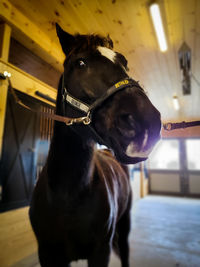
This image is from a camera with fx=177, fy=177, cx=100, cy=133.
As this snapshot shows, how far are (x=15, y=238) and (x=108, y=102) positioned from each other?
177 cm

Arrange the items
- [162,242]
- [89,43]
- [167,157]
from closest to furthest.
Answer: [89,43]
[162,242]
[167,157]

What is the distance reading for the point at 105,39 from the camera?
0.93 meters

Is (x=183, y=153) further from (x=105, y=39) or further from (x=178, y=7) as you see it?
(x=105, y=39)

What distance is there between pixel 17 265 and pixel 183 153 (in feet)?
28.4

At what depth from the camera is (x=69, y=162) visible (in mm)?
892

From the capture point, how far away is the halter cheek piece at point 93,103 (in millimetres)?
657

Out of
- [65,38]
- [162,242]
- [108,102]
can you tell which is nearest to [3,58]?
[65,38]

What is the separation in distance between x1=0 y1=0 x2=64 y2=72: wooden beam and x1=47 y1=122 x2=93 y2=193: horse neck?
5.23ft

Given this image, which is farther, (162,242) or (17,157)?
(162,242)

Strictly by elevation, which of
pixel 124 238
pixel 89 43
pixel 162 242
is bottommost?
pixel 162 242

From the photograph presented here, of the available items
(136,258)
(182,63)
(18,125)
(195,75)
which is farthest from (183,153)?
(18,125)

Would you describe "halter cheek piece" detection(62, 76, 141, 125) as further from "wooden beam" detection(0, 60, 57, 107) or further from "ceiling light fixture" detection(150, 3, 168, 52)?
"ceiling light fixture" detection(150, 3, 168, 52)

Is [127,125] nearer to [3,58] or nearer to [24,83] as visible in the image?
[3,58]

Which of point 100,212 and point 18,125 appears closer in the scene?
point 100,212
